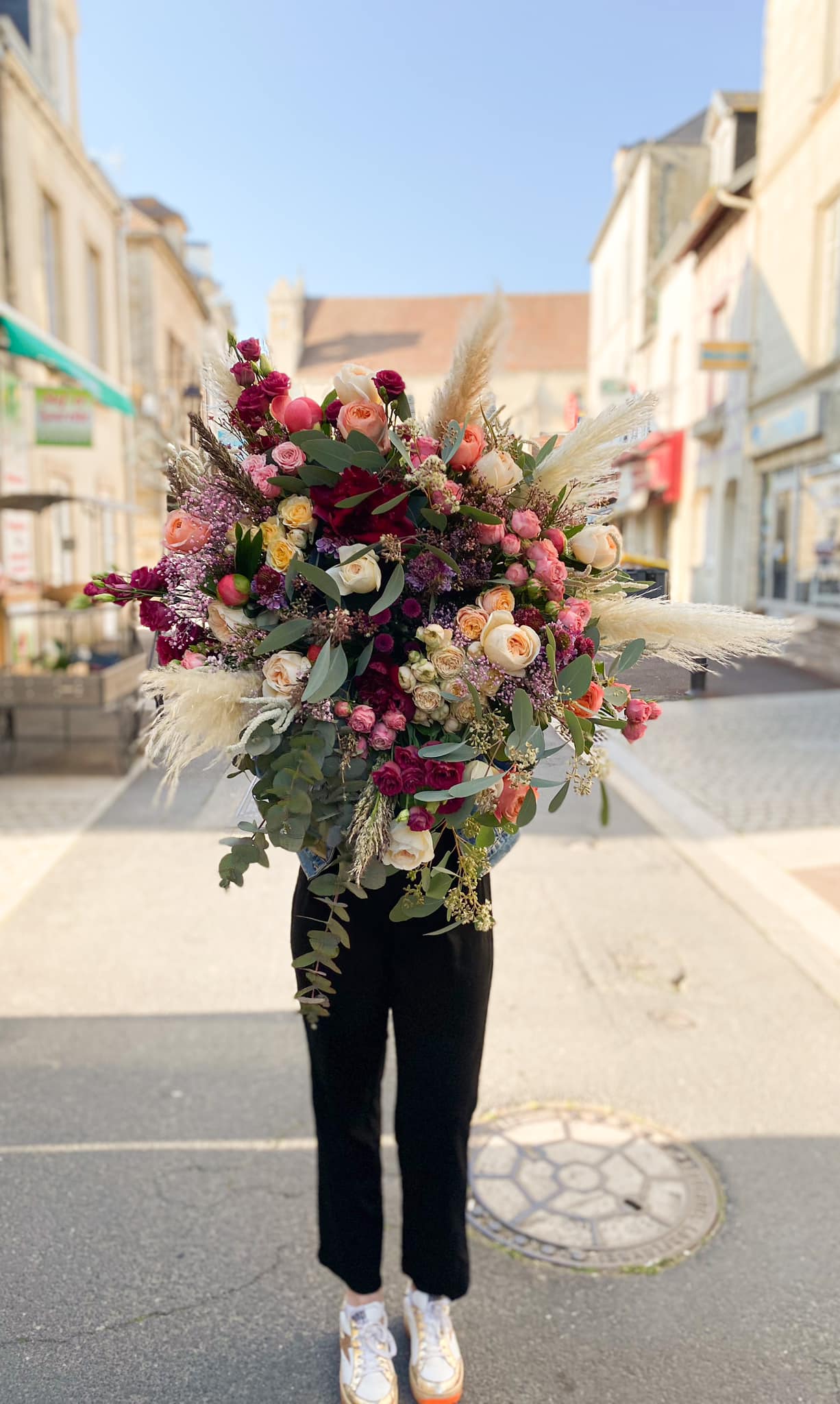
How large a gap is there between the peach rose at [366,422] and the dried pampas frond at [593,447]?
0.29 meters

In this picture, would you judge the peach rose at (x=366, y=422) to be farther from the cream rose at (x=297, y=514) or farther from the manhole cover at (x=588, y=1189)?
the manhole cover at (x=588, y=1189)

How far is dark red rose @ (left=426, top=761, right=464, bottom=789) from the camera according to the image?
1.58 metres

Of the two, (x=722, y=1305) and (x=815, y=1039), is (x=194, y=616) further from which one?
(x=815, y=1039)

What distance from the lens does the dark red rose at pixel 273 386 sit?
1696 mm

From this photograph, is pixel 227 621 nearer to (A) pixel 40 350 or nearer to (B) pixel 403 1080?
(B) pixel 403 1080

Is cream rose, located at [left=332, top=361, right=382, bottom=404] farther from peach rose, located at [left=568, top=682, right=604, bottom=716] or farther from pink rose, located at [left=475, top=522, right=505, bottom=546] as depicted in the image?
peach rose, located at [left=568, top=682, right=604, bottom=716]

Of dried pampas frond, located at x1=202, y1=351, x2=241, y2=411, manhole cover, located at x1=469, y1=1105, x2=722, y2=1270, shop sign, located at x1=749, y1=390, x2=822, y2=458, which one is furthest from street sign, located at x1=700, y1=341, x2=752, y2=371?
dried pampas frond, located at x1=202, y1=351, x2=241, y2=411

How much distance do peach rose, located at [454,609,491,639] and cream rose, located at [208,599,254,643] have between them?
0.37m

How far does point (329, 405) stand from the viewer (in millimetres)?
1730

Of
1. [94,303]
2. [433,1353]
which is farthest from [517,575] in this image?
[94,303]

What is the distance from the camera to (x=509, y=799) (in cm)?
170

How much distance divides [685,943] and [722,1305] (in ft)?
7.10

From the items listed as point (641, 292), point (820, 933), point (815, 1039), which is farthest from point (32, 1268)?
point (641, 292)

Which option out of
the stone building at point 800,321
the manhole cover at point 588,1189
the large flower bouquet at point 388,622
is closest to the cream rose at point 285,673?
the large flower bouquet at point 388,622
